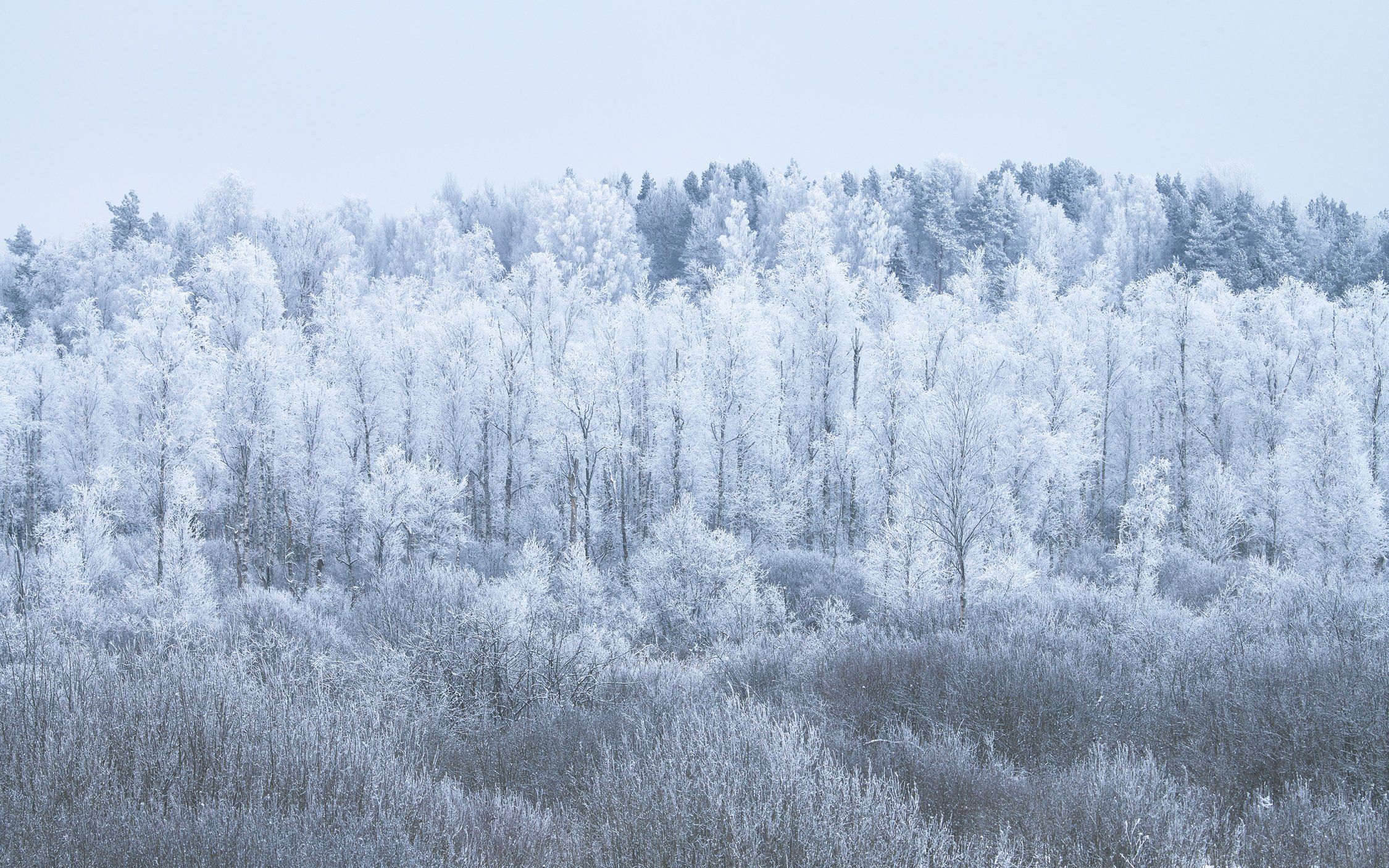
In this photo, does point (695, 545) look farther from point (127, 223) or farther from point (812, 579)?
point (127, 223)

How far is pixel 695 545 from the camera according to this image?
2108cm

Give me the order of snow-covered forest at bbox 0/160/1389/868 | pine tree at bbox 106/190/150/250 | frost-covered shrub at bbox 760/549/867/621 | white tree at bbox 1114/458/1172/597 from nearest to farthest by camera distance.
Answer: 1. snow-covered forest at bbox 0/160/1389/868
2. white tree at bbox 1114/458/1172/597
3. frost-covered shrub at bbox 760/549/867/621
4. pine tree at bbox 106/190/150/250

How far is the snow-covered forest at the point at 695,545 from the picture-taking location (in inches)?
218

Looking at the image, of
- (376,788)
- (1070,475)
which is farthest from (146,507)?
(1070,475)

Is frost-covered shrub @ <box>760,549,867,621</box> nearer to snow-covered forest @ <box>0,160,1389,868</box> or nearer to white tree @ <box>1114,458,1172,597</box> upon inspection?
snow-covered forest @ <box>0,160,1389,868</box>

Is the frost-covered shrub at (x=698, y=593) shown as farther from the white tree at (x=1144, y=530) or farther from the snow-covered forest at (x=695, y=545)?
the white tree at (x=1144, y=530)

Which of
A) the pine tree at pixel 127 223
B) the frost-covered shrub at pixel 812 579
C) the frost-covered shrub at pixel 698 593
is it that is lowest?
the frost-covered shrub at pixel 812 579

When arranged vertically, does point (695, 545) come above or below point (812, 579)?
above

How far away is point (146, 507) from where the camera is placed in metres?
27.4

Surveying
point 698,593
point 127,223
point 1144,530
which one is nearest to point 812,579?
point 698,593

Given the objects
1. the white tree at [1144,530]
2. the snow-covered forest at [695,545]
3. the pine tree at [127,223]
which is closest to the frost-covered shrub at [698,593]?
the snow-covered forest at [695,545]

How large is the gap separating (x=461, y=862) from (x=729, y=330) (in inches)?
1119

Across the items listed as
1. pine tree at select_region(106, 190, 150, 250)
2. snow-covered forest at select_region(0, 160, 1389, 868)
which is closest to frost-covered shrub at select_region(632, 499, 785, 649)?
snow-covered forest at select_region(0, 160, 1389, 868)

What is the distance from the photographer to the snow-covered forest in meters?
5.53
